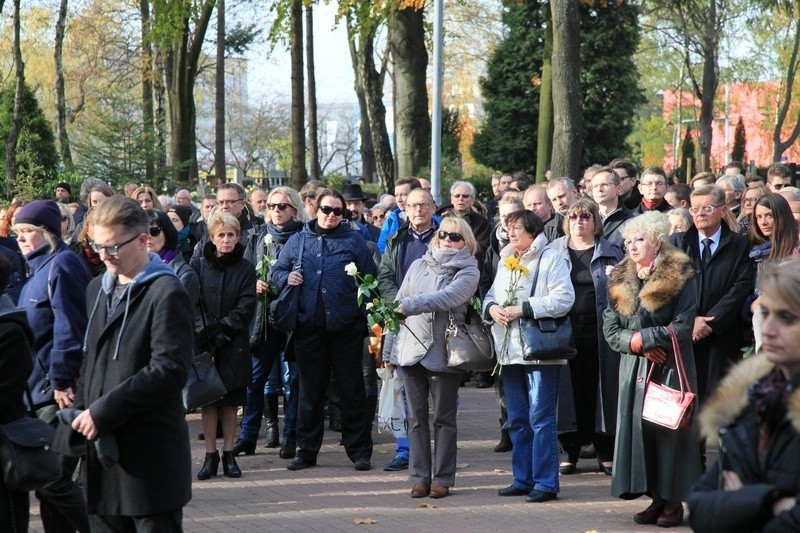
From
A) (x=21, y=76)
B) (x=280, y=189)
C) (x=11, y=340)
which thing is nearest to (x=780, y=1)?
(x=21, y=76)

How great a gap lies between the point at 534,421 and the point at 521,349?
1.77 feet

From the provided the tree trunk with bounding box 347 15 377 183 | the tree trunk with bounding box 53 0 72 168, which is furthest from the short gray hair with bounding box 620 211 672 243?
the tree trunk with bounding box 347 15 377 183

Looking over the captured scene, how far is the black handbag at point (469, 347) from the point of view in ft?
28.2

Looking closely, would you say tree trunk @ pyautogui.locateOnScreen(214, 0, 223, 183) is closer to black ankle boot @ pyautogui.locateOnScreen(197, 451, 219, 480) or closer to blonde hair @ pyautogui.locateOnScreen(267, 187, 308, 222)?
blonde hair @ pyautogui.locateOnScreen(267, 187, 308, 222)

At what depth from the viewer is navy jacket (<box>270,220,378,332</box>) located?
9625 millimetres

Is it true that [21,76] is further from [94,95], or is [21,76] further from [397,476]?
[94,95]

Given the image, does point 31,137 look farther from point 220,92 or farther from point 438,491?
point 438,491

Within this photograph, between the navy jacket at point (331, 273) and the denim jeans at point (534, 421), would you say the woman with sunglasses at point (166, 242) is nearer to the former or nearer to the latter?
the navy jacket at point (331, 273)

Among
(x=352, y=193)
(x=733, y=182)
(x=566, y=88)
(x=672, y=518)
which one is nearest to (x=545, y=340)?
Answer: (x=672, y=518)

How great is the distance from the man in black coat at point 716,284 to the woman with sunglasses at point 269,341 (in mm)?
3597

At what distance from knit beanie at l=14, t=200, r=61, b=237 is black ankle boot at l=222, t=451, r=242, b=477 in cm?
274

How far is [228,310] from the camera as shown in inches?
374

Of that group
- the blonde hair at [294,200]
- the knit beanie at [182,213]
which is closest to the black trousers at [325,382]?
the blonde hair at [294,200]

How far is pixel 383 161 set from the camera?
27.9 metres
